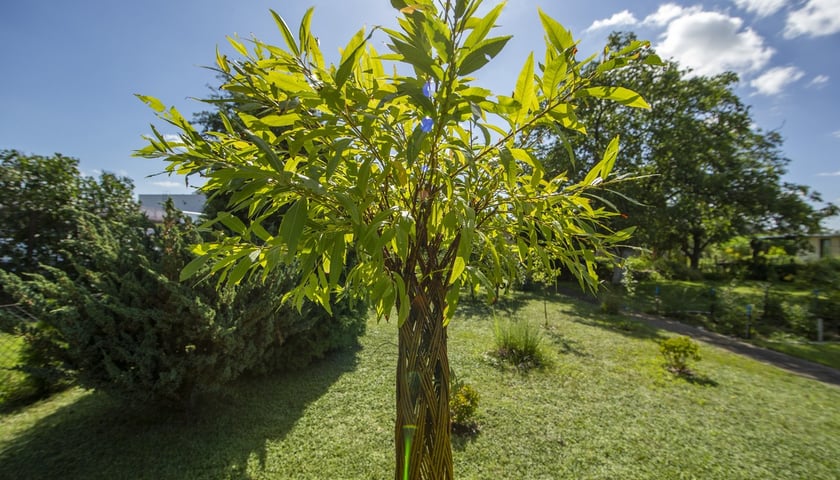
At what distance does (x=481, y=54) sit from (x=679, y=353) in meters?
6.98

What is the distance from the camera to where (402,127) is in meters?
A: 1.15

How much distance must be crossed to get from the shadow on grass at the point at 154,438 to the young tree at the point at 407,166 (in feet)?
9.72

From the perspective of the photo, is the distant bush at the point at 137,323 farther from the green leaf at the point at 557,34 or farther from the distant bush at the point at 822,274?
the distant bush at the point at 822,274

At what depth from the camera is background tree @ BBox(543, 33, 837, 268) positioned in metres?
12.8

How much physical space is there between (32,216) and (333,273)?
8961 millimetres

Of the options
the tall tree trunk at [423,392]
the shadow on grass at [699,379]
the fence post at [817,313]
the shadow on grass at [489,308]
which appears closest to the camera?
the tall tree trunk at [423,392]

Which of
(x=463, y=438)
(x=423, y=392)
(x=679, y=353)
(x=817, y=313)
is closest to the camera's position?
(x=423, y=392)

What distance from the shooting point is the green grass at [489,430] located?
3117 mm

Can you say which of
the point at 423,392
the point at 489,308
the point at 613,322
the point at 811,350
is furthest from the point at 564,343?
the point at 423,392

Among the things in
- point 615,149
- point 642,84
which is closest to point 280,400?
point 615,149

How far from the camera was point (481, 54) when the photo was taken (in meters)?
0.68

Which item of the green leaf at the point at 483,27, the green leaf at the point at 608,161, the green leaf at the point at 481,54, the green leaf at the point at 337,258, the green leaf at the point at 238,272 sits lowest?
the green leaf at the point at 238,272

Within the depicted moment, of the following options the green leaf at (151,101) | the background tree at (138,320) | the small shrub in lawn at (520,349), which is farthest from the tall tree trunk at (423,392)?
the small shrub in lawn at (520,349)

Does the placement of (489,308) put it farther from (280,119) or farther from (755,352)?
(280,119)
